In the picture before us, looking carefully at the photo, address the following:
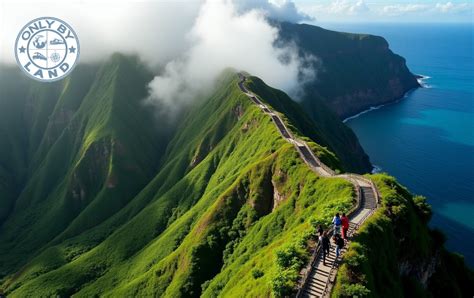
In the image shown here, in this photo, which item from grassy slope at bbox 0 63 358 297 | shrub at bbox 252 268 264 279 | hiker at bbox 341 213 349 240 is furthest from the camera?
grassy slope at bbox 0 63 358 297

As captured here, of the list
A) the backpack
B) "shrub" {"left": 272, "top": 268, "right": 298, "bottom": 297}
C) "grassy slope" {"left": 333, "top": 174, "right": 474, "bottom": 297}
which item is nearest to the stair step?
"grassy slope" {"left": 333, "top": 174, "right": 474, "bottom": 297}

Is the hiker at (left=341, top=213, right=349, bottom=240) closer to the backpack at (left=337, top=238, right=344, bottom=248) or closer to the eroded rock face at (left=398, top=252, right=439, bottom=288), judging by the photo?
the backpack at (left=337, top=238, right=344, bottom=248)

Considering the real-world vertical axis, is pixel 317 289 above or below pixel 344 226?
below

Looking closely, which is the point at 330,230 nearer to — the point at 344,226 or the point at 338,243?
the point at 344,226

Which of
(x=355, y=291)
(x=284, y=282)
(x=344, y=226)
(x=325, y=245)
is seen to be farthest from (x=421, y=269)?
(x=284, y=282)

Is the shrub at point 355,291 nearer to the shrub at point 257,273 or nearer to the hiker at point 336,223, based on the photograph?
the hiker at point 336,223

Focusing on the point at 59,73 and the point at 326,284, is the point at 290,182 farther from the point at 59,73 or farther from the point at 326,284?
the point at 59,73
